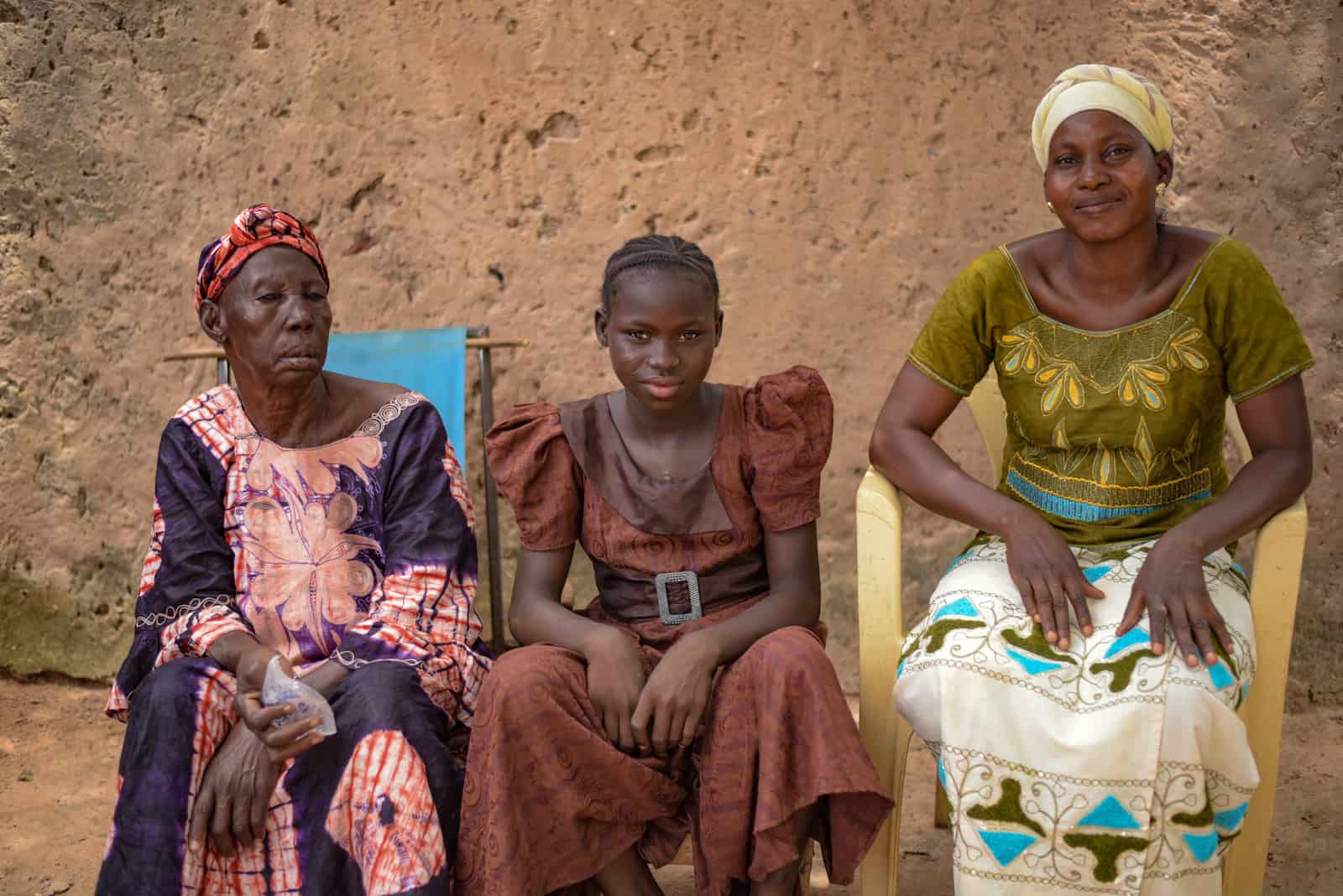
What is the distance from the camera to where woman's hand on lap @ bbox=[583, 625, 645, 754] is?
2.52 m

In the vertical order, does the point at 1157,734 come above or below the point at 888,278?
below

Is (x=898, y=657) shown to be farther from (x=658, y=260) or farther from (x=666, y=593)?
(x=658, y=260)

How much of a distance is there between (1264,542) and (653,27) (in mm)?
2347

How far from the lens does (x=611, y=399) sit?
9.67ft

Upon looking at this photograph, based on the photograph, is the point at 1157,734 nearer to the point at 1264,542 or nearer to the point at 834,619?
the point at 1264,542

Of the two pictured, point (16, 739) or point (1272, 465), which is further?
point (16, 739)

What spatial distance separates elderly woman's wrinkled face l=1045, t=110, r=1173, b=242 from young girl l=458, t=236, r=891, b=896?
0.64 meters

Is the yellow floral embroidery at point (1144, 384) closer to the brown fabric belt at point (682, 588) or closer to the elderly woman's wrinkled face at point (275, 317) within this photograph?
the brown fabric belt at point (682, 588)

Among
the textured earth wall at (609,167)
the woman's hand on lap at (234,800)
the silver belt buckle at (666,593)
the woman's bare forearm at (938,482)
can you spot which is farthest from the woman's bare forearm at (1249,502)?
the woman's hand on lap at (234,800)

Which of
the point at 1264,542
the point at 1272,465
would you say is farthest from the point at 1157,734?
the point at 1272,465

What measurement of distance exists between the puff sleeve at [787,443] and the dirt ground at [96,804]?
104 centimetres

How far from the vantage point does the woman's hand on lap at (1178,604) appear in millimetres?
2418

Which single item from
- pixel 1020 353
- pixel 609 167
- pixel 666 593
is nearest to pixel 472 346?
pixel 609 167

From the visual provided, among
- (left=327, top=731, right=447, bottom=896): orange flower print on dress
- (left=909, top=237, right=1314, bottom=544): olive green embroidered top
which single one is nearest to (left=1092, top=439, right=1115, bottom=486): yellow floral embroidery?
(left=909, top=237, right=1314, bottom=544): olive green embroidered top
